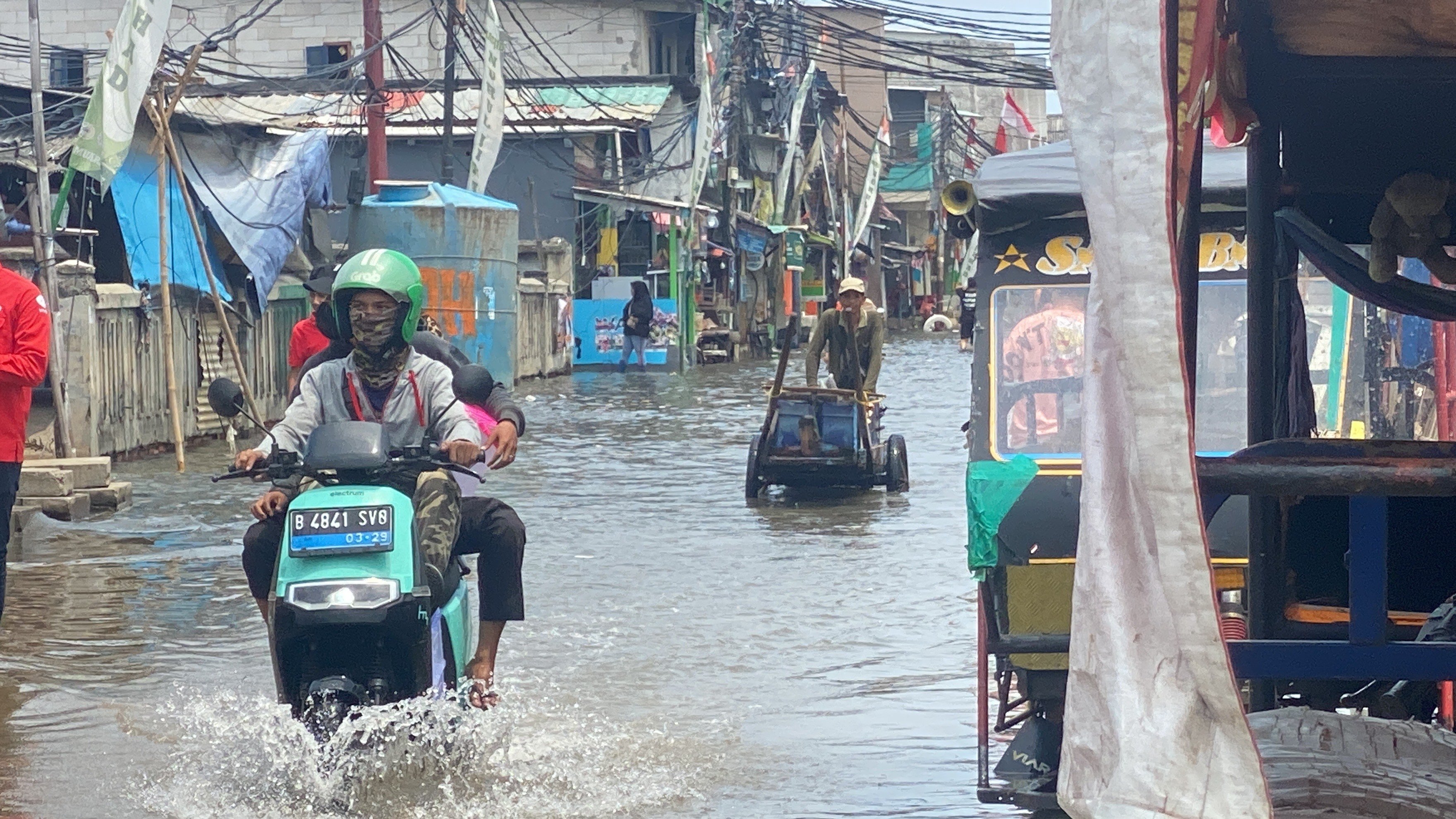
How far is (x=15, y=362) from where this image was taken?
698 centimetres

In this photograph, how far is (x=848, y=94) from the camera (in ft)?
209

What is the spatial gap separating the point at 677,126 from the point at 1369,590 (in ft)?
105

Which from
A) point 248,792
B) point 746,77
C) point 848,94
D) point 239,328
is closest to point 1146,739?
point 248,792

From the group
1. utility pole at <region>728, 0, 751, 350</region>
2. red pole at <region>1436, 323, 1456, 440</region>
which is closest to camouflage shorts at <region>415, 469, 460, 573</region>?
red pole at <region>1436, 323, 1456, 440</region>

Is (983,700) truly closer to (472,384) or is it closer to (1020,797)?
(1020,797)

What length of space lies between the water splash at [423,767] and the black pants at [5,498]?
1099 millimetres

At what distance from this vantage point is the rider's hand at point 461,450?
545 cm

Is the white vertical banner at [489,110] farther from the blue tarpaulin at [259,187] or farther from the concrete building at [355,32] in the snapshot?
the concrete building at [355,32]

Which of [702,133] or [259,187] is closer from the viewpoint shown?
[259,187]

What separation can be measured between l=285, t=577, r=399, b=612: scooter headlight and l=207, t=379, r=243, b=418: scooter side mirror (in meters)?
0.53

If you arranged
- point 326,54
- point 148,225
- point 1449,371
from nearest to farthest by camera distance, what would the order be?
point 1449,371
point 148,225
point 326,54

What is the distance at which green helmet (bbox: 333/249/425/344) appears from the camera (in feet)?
18.4

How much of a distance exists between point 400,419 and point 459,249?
53.7 ft

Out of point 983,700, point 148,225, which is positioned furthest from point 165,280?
point 983,700
